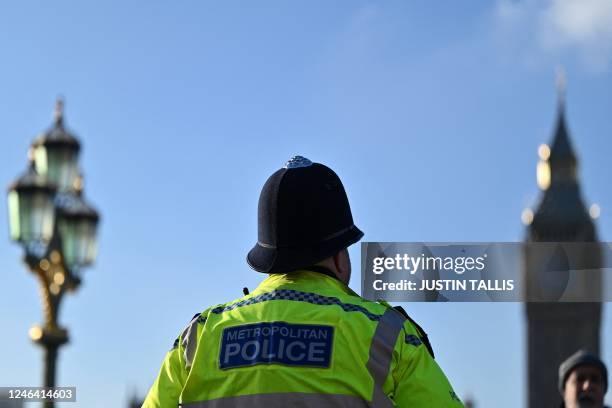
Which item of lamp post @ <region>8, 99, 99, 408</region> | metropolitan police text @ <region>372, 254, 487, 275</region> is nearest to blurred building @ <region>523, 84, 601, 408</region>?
lamp post @ <region>8, 99, 99, 408</region>

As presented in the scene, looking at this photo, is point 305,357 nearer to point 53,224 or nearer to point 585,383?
point 585,383

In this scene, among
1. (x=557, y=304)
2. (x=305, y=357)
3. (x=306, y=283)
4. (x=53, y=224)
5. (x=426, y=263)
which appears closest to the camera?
(x=305, y=357)

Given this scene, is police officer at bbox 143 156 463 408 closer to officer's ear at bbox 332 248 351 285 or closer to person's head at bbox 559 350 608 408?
officer's ear at bbox 332 248 351 285

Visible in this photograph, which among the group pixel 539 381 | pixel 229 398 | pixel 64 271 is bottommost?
pixel 229 398

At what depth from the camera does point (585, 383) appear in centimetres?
589

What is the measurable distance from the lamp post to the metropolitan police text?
449 centimetres

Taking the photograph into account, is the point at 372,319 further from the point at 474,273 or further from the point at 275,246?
the point at 474,273

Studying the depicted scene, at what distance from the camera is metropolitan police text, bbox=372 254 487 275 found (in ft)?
19.4

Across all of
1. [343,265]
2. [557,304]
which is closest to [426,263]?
[343,265]

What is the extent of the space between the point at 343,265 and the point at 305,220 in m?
0.15

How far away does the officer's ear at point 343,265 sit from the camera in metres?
3.02

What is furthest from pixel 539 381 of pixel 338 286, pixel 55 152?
pixel 338 286

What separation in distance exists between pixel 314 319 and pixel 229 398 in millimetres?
271

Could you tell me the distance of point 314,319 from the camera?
290 centimetres
